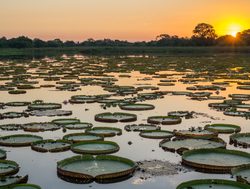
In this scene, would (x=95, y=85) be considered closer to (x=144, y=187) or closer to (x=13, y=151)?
(x=13, y=151)

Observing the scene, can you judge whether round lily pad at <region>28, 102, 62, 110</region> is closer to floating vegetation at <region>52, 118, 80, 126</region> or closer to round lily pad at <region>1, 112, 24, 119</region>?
round lily pad at <region>1, 112, 24, 119</region>

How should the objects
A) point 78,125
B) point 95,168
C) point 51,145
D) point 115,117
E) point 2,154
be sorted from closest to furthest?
point 95,168 < point 2,154 < point 51,145 < point 78,125 < point 115,117

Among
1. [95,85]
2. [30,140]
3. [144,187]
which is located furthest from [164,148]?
[95,85]

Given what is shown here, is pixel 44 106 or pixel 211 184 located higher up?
pixel 44 106

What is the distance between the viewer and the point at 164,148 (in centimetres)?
937

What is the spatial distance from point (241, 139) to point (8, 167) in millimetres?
5639

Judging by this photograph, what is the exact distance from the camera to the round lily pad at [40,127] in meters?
11.2

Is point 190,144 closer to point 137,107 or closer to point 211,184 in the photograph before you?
point 211,184

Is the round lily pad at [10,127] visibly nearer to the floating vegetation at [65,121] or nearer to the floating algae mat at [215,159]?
the floating vegetation at [65,121]

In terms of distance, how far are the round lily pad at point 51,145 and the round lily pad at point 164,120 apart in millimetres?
3397

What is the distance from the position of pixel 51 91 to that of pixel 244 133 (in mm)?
11799

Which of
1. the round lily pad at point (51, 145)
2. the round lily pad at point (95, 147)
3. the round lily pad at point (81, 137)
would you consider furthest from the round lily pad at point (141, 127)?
the round lily pad at point (51, 145)

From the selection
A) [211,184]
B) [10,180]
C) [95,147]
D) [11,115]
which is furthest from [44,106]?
[211,184]

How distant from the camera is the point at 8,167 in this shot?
786 cm
